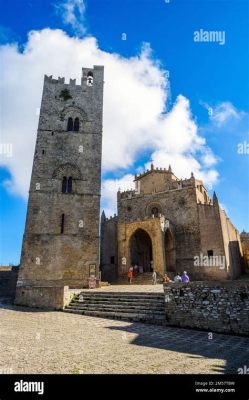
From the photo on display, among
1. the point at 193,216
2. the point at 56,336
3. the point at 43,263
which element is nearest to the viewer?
the point at 56,336

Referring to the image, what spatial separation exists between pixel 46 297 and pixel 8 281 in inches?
414

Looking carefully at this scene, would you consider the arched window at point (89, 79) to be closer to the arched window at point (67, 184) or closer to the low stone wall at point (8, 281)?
the arched window at point (67, 184)

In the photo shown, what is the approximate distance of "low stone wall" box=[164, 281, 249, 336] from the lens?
955cm

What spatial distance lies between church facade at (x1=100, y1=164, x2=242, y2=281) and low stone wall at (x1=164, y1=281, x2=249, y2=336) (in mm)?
13433

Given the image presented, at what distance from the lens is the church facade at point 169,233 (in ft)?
85.7

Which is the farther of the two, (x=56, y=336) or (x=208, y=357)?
(x=56, y=336)

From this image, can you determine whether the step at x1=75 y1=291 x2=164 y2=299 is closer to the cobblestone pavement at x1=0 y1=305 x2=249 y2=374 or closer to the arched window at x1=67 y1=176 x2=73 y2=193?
the cobblestone pavement at x1=0 y1=305 x2=249 y2=374

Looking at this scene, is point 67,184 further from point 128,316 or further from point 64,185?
point 128,316

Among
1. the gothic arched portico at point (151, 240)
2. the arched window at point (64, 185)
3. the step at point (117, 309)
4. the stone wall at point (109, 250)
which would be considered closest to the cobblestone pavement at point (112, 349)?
the step at point (117, 309)

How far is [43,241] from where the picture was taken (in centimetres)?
1958

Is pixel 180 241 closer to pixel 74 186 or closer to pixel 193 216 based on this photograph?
pixel 193 216
